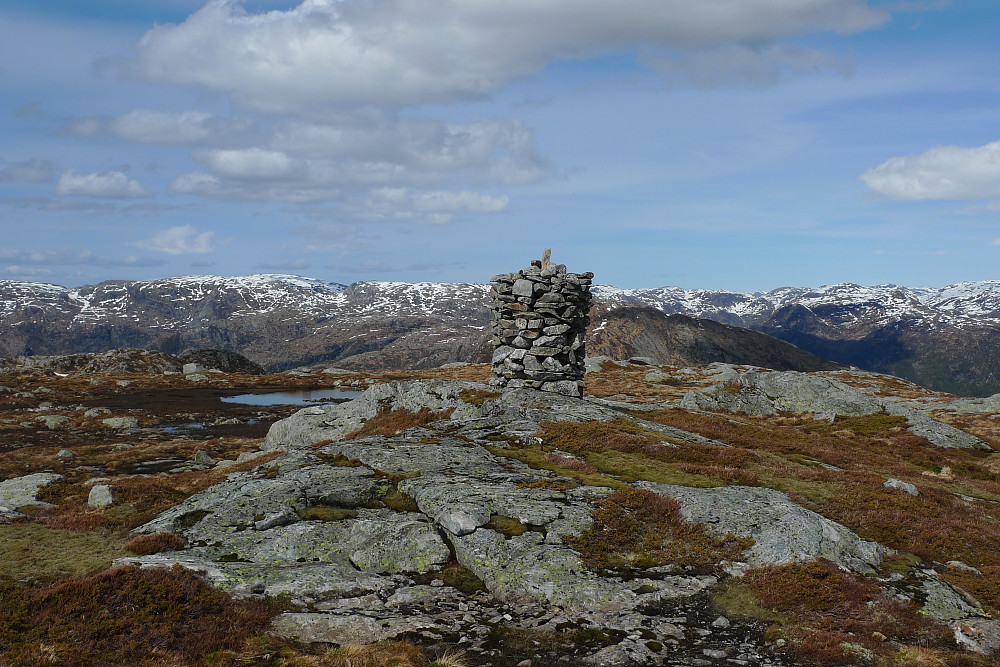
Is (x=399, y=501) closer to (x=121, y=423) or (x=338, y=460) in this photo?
(x=338, y=460)

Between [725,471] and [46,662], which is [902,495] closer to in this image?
[725,471]

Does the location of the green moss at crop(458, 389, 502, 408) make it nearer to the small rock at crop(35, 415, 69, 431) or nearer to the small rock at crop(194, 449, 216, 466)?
the small rock at crop(194, 449, 216, 466)

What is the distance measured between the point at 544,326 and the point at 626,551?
22813mm

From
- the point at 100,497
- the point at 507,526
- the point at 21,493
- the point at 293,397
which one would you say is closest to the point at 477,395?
the point at 507,526

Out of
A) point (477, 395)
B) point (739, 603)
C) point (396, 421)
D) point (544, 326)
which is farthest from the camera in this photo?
point (544, 326)

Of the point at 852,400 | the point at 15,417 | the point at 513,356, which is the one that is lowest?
the point at 15,417

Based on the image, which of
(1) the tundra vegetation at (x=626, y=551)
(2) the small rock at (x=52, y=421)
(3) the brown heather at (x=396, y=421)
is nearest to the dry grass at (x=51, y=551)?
(1) the tundra vegetation at (x=626, y=551)

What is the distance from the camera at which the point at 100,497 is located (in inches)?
824

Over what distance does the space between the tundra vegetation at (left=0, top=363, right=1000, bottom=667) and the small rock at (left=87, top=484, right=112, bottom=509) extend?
262 millimetres

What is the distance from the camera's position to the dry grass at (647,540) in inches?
583

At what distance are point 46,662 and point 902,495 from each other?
25.5 meters

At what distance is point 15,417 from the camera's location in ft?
229

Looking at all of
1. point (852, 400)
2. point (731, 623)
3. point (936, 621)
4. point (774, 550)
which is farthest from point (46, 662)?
point (852, 400)

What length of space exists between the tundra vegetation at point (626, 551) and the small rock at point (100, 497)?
0.86 ft
